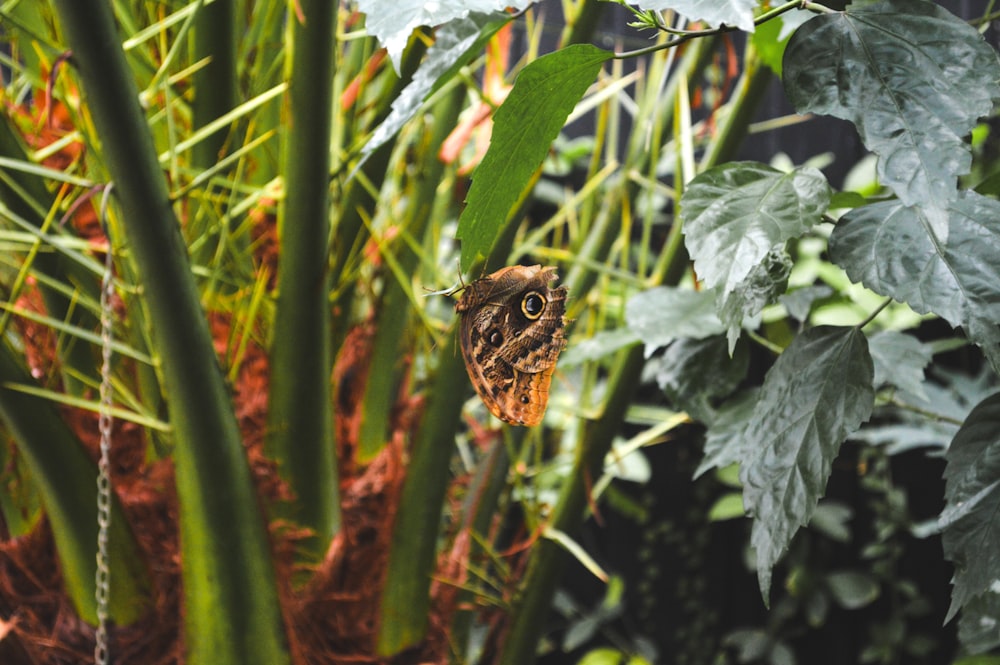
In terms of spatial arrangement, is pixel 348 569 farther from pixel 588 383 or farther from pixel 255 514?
pixel 588 383

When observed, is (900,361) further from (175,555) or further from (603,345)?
(175,555)

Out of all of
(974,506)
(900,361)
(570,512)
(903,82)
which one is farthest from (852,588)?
(903,82)

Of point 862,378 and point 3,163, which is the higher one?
point 3,163

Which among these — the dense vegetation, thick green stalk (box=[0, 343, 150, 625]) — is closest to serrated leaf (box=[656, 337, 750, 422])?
the dense vegetation

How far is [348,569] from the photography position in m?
0.56

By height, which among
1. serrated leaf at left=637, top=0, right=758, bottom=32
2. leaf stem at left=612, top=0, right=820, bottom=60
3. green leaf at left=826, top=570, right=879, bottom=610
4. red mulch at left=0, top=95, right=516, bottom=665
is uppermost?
serrated leaf at left=637, top=0, right=758, bottom=32

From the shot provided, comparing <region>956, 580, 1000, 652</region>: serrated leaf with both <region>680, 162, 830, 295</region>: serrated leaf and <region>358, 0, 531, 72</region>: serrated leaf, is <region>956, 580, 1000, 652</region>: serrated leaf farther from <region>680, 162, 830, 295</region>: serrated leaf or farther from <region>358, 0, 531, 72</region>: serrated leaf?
<region>358, 0, 531, 72</region>: serrated leaf

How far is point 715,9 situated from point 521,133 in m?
0.07

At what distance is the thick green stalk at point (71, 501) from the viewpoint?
18.3 inches

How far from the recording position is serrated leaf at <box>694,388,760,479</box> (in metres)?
0.44

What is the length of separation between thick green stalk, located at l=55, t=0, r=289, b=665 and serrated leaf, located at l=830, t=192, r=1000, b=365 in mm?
302

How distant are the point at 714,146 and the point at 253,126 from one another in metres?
0.32

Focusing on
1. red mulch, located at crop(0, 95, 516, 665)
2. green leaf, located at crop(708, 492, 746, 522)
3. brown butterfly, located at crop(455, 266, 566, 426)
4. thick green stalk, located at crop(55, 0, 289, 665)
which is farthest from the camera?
green leaf, located at crop(708, 492, 746, 522)

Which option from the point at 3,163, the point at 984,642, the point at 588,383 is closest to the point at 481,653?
the point at 588,383
